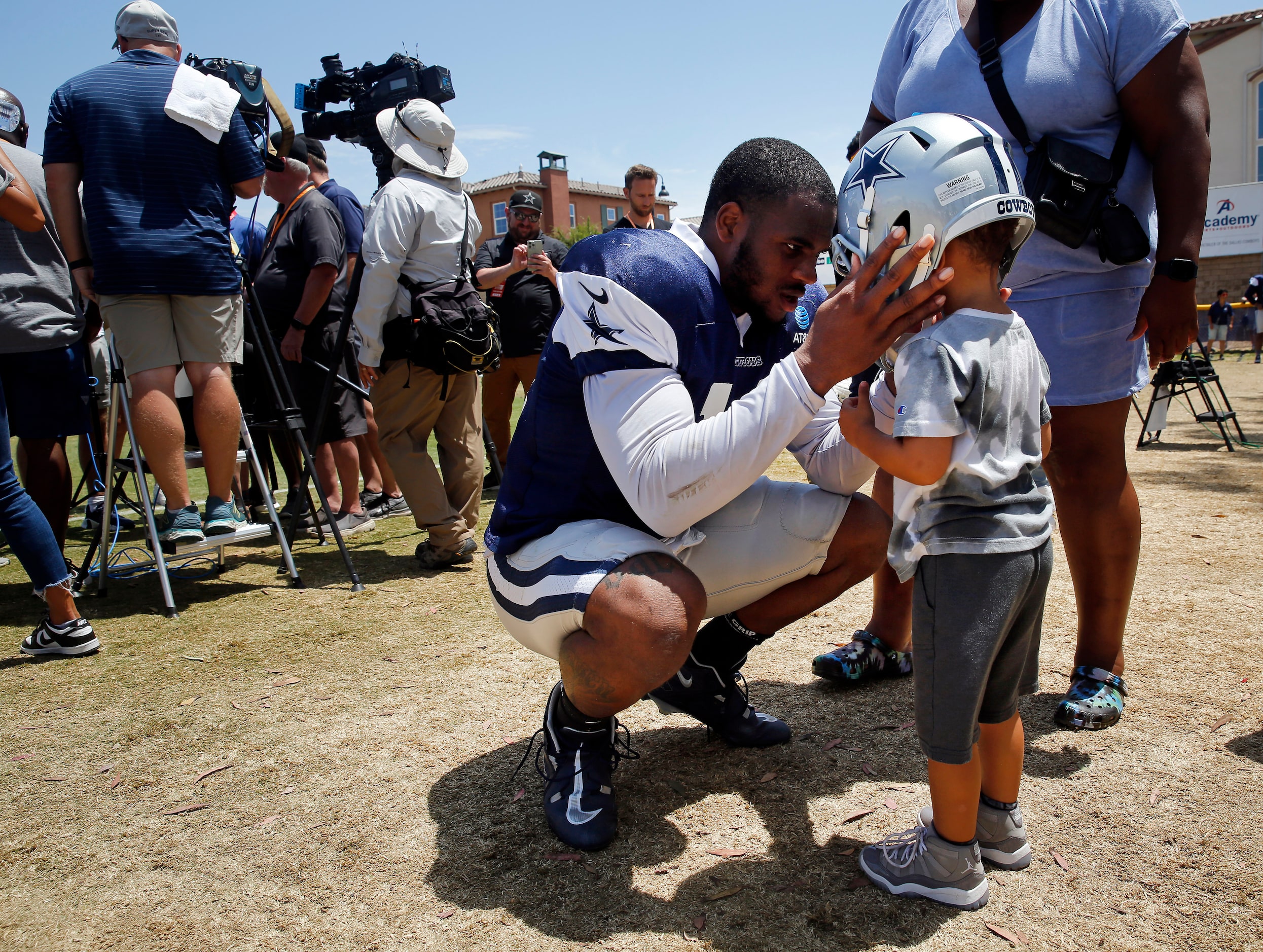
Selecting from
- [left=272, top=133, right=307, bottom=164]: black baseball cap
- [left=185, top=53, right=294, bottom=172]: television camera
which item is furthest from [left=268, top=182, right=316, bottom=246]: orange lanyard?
[left=185, top=53, right=294, bottom=172]: television camera

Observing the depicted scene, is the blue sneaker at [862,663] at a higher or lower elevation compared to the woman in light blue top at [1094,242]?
lower

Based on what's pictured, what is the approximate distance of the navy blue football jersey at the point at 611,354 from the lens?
1.97 metres

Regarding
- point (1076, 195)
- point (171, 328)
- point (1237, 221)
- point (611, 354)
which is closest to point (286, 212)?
point (171, 328)

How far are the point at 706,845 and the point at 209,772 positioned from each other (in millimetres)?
1459

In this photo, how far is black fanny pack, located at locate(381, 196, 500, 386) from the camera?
14.8 ft

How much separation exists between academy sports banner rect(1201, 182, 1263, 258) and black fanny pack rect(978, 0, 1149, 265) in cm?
3361

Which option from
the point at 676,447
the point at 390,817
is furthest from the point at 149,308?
the point at 676,447

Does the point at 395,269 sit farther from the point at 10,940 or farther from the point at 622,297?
the point at 10,940

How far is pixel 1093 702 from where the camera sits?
242cm

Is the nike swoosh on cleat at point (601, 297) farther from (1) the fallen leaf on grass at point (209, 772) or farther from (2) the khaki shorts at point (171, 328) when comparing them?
(2) the khaki shorts at point (171, 328)

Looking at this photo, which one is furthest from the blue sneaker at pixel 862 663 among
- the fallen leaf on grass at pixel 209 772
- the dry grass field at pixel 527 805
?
the fallen leaf on grass at pixel 209 772

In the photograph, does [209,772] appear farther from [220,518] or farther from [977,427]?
[977,427]

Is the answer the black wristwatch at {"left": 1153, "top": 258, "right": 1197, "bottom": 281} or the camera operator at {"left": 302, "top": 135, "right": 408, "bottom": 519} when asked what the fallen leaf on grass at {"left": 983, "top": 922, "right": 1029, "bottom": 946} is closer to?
the black wristwatch at {"left": 1153, "top": 258, "right": 1197, "bottom": 281}

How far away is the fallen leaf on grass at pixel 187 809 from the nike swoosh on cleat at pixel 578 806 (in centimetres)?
100
